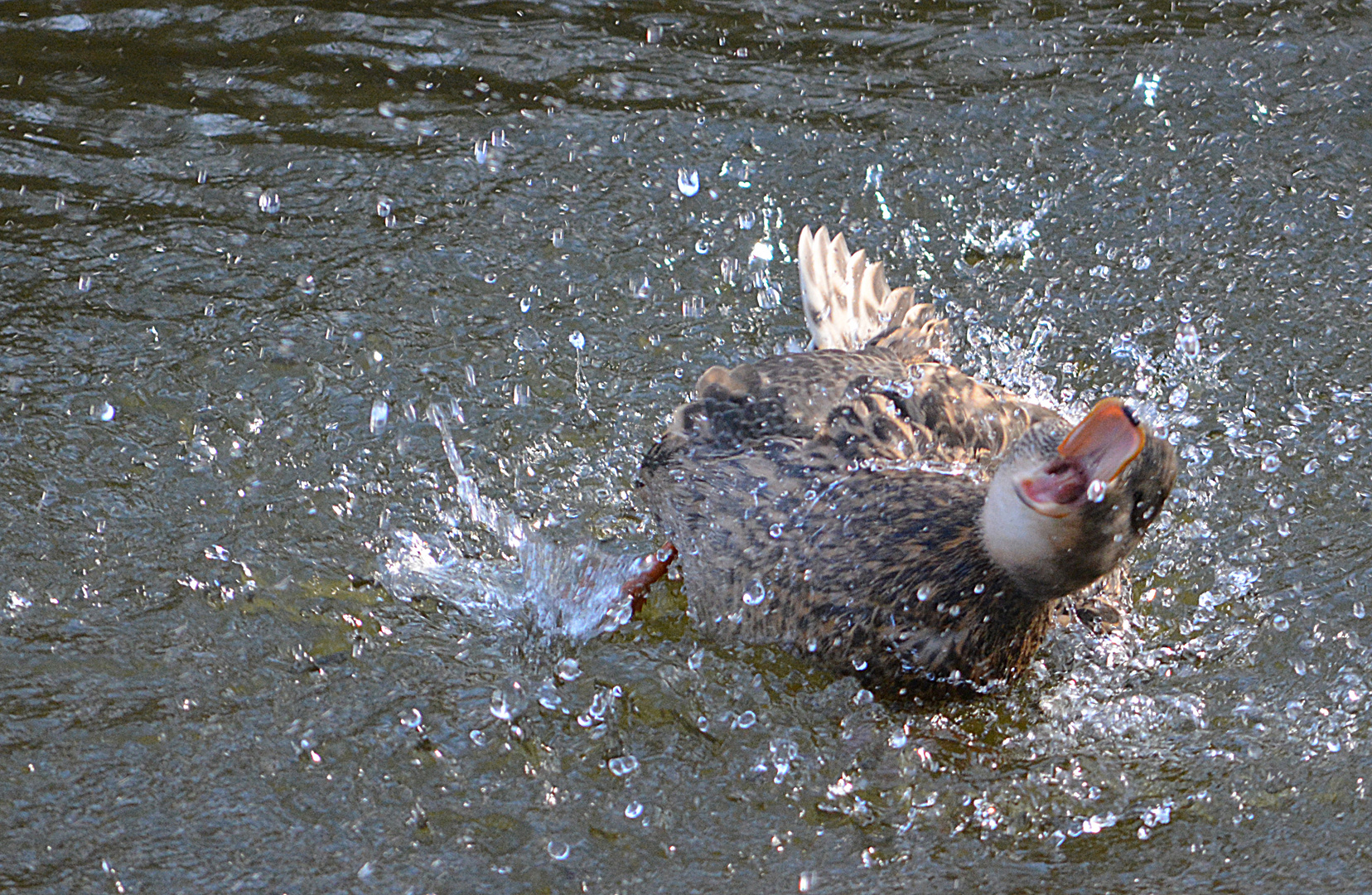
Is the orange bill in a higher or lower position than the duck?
higher

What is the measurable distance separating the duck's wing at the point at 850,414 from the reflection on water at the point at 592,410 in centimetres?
52

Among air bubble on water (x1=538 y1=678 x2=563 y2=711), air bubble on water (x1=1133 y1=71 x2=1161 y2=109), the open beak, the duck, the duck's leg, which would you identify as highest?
air bubble on water (x1=1133 y1=71 x2=1161 y2=109)

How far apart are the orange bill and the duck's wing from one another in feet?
2.00

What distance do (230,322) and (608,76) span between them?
6.82 feet

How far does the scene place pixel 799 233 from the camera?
534cm

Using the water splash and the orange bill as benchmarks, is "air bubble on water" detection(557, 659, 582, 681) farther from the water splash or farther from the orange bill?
the orange bill

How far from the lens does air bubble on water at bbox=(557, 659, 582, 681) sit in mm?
3729

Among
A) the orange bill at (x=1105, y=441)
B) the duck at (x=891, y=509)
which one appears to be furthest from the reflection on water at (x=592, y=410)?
the orange bill at (x=1105, y=441)

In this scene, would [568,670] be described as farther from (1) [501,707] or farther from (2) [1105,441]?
(2) [1105,441]

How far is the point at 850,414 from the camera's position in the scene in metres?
3.72

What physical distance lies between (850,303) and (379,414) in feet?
4.98

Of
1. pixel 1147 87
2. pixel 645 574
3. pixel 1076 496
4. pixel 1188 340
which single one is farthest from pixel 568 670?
pixel 1147 87

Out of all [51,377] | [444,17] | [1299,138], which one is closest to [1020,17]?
[1299,138]

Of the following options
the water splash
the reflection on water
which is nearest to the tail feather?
the reflection on water
